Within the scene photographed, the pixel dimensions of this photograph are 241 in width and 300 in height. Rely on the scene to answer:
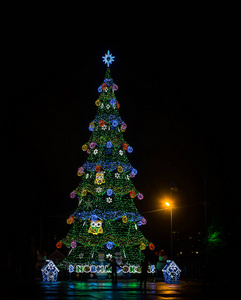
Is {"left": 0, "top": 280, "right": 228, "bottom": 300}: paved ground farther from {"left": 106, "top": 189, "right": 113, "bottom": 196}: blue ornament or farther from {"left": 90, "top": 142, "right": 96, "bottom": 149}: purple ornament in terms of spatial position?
{"left": 90, "top": 142, "right": 96, "bottom": 149}: purple ornament

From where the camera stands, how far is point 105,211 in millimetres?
30906

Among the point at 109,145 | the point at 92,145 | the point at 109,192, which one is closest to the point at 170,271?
the point at 109,192

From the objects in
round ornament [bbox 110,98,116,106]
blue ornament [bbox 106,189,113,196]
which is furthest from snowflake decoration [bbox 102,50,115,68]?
blue ornament [bbox 106,189,113,196]

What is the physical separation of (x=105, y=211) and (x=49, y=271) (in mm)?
5418

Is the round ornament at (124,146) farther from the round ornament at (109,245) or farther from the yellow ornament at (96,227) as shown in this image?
the round ornament at (109,245)

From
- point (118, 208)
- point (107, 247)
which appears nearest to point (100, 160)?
point (118, 208)

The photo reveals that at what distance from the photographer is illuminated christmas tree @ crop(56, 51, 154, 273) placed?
30.0 meters

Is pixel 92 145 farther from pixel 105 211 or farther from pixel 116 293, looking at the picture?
pixel 116 293

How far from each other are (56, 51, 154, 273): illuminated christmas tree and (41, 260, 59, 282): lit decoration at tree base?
5.66 ft

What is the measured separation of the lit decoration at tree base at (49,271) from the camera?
27828 mm

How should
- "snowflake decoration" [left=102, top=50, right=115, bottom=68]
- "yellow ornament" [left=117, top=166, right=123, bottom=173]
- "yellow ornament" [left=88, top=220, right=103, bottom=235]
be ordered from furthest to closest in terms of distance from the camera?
"snowflake decoration" [left=102, top=50, right=115, bottom=68] < "yellow ornament" [left=117, top=166, right=123, bottom=173] < "yellow ornament" [left=88, top=220, right=103, bottom=235]

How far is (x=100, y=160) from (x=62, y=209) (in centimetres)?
2107

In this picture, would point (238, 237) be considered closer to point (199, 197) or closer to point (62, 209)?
point (199, 197)

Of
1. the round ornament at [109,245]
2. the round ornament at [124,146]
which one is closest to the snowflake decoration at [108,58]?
the round ornament at [124,146]
